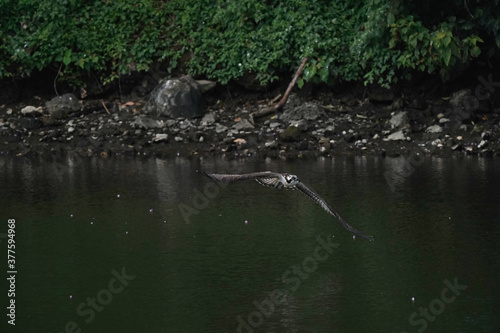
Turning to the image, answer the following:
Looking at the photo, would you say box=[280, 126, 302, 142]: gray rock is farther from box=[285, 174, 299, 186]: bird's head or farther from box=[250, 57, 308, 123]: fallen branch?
box=[285, 174, 299, 186]: bird's head

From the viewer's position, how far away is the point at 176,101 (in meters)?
16.8

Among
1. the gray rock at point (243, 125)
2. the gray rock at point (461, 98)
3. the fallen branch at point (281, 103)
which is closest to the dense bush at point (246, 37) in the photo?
the fallen branch at point (281, 103)

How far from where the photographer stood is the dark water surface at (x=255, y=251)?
6.95 metres

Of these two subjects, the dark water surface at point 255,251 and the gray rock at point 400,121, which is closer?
the dark water surface at point 255,251

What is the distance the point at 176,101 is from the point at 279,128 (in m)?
2.10

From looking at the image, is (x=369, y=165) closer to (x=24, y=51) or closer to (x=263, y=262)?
(x=263, y=262)

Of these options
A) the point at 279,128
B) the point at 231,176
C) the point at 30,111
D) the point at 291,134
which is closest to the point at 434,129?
the point at 291,134

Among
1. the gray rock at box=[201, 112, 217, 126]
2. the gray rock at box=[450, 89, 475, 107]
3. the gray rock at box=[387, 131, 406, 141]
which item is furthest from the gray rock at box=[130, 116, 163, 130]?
the gray rock at box=[450, 89, 475, 107]

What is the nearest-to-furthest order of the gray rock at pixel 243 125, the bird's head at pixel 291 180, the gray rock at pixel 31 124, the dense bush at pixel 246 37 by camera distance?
the bird's head at pixel 291 180 → the dense bush at pixel 246 37 → the gray rock at pixel 243 125 → the gray rock at pixel 31 124

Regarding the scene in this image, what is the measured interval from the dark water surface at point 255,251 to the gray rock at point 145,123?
2872 mm

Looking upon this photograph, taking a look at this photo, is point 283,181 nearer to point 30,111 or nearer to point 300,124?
point 300,124

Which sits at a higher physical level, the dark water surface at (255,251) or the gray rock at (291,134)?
the gray rock at (291,134)

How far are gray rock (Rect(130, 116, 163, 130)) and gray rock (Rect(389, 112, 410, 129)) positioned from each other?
4224 millimetres

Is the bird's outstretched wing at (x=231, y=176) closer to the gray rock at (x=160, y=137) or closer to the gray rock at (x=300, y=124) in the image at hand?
the gray rock at (x=300, y=124)
